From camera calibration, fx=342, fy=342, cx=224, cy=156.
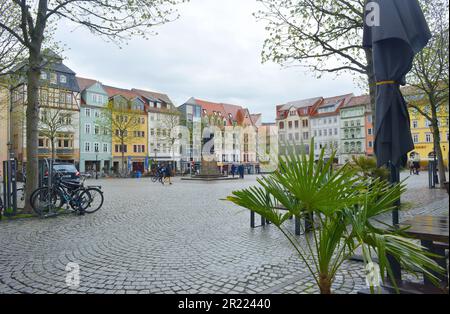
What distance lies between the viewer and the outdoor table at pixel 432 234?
2632 mm

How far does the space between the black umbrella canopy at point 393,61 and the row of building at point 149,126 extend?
1133 inches

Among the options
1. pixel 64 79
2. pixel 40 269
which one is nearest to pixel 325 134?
pixel 64 79

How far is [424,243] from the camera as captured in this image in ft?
9.70

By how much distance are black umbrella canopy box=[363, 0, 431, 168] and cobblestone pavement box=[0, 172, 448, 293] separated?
5.51ft

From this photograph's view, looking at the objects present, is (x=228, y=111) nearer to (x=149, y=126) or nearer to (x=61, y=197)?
(x=149, y=126)

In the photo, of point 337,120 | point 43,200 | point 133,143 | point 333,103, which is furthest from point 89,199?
point 333,103

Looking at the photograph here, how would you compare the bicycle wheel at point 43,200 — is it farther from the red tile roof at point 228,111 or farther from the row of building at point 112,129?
the red tile roof at point 228,111

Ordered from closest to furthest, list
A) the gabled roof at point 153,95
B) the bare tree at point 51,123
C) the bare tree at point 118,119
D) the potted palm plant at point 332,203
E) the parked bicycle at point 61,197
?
the potted palm plant at point 332,203 → the parked bicycle at point 61,197 → the bare tree at point 51,123 → the bare tree at point 118,119 → the gabled roof at point 153,95

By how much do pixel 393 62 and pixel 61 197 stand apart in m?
9.63

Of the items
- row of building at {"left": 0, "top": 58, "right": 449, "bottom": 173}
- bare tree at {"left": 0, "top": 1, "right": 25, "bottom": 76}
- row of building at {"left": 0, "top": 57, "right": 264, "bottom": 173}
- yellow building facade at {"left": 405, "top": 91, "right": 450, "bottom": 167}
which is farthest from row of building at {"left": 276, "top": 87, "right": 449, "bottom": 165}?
bare tree at {"left": 0, "top": 1, "right": 25, "bottom": 76}

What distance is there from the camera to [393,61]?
396 cm

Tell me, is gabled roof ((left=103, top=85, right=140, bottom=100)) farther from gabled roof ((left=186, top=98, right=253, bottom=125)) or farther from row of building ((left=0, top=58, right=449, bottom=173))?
gabled roof ((left=186, top=98, right=253, bottom=125))

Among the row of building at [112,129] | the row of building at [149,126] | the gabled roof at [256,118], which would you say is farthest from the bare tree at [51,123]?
the gabled roof at [256,118]

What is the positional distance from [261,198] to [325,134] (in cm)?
8157
